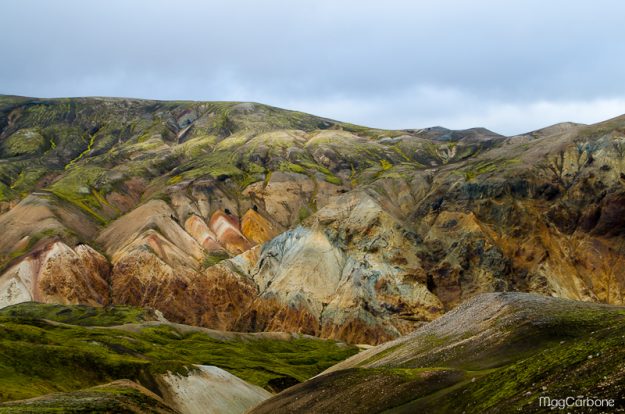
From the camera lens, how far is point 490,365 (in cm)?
5953

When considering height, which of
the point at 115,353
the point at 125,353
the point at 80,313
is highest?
the point at 80,313

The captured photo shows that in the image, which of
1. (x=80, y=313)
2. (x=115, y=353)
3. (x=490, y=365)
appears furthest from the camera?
(x=80, y=313)

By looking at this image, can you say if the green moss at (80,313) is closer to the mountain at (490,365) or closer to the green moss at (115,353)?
the green moss at (115,353)

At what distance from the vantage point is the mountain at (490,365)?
38.5 m

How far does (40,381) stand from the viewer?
82.9m

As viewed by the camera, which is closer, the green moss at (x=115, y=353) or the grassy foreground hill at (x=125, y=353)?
the grassy foreground hill at (x=125, y=353)

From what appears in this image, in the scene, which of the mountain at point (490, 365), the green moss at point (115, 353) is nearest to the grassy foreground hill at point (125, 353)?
the green moss at point (115, 353)

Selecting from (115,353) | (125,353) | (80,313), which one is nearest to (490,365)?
(115,353)

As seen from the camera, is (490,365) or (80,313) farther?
(80,313)

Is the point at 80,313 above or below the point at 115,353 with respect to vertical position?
above

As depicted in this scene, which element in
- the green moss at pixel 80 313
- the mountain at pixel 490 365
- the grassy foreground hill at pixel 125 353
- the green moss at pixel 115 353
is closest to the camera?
the mountain at pixel 490 365

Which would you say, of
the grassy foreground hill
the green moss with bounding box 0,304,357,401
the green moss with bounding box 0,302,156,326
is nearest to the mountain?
the grassy foreground hill

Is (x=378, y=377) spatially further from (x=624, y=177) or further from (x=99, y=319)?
(x=624, y=177)

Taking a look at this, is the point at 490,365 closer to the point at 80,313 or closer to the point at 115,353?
the point at 115,353
